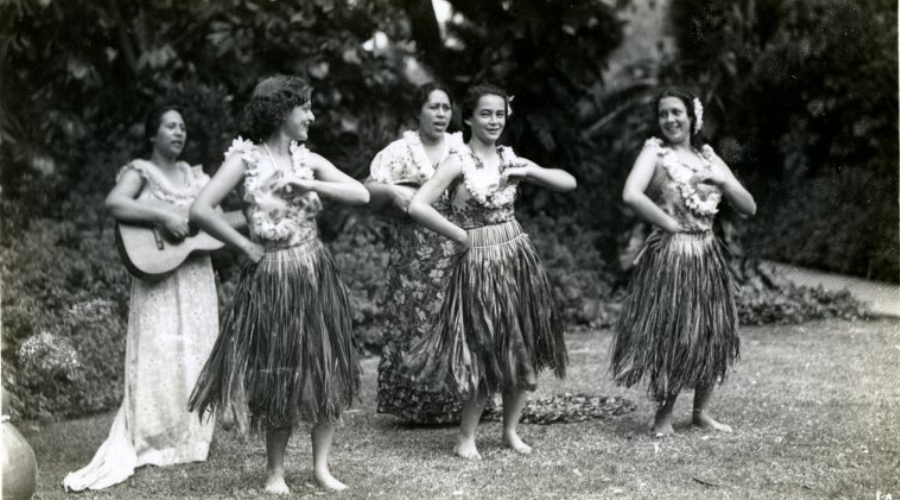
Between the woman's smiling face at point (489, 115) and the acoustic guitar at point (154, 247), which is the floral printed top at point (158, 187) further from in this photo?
the woman's smiling face at point (489, 115)

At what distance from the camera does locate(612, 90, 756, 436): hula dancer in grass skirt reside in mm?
4516

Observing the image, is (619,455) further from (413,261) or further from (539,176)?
(413,261)

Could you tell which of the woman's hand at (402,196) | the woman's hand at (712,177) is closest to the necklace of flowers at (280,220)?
the woman's hand at (402,196)

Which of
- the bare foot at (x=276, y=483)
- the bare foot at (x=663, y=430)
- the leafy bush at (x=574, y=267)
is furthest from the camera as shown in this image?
the leafy bush at (x=574, y=267)

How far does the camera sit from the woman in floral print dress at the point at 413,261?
15.7ft

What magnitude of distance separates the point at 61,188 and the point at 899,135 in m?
5.04

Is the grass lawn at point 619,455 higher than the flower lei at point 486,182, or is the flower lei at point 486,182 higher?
the flower lei at point 486,182

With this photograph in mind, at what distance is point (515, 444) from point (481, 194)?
113 centimetres

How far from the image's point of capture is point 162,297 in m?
4.39

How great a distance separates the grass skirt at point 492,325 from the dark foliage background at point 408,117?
217 centimetres

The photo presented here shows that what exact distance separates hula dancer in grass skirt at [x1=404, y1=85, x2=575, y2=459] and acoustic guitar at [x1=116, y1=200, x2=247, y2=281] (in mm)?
Answer: 958

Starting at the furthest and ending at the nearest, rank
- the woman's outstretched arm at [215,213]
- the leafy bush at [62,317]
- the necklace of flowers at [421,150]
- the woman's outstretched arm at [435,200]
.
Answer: the leafy bush at [62,317]
the necklace of flowers at [421,150]
the woman's outstretched arm at [435,200]
the woman's outstretched arm at [215,213]

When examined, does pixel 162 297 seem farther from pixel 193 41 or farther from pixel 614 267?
pixel 614 267

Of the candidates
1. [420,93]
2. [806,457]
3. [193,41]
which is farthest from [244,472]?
[193,41]
